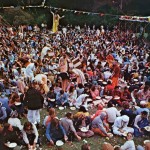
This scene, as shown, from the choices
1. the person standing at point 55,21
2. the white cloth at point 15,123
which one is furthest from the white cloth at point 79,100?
the person standing at point 55,21

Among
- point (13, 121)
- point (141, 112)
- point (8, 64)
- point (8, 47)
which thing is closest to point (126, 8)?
point (8, 47)

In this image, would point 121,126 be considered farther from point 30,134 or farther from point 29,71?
point 29,71

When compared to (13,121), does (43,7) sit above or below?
above

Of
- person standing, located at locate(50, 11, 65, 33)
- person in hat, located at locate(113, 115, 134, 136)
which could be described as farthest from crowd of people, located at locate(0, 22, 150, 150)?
person standing, located at locate(50, 11, 65, 33)

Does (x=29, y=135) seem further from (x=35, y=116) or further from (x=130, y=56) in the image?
(x=130, y=56)

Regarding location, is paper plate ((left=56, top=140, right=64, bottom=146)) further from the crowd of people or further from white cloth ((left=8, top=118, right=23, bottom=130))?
white cloth ((left=8, top=118, right=23, bottom=130))

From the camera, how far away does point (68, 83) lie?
16.9 ft

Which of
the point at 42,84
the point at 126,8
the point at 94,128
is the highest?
the point at 126,8

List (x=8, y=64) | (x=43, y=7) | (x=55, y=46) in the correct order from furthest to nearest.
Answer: (x=55, y=46)
(x=43, y=7)
(x=8, y=64)

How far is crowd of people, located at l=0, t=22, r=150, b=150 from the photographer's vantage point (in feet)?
12.2

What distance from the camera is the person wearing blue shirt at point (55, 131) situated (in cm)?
369

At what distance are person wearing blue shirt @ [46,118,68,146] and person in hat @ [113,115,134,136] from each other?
64cm

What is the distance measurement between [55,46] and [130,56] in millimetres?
1786

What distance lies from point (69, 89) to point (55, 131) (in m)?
1.28
